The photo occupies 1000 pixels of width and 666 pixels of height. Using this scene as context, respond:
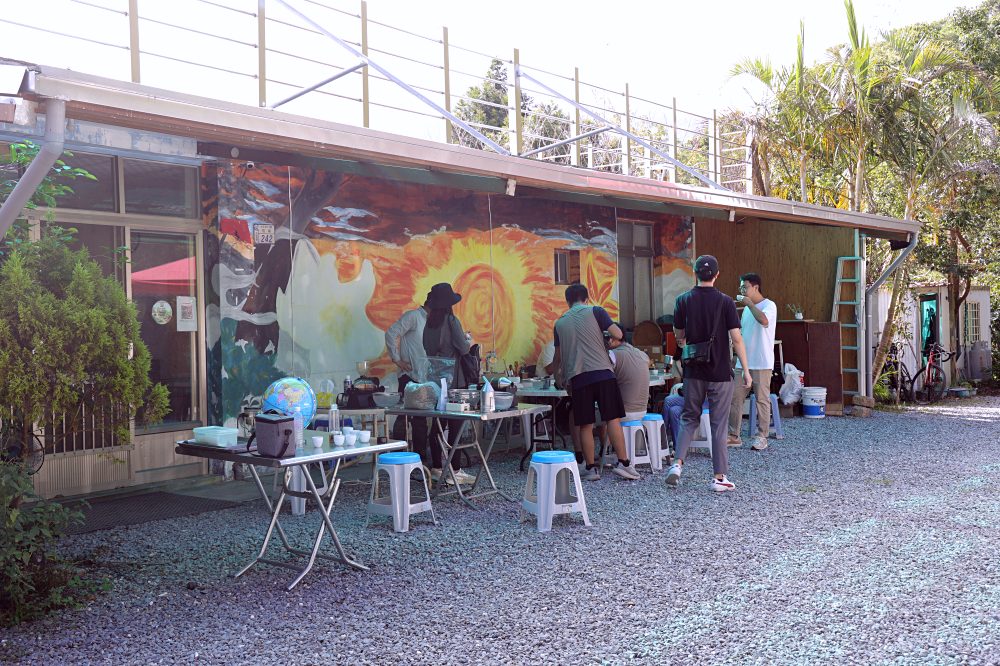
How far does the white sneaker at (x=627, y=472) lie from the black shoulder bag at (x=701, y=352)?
1186mm

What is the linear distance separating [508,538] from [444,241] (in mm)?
4583

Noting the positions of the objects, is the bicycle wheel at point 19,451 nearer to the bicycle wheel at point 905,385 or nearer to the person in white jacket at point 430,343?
the person in white jacket at point 430,343

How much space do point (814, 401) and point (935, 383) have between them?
4.28 metres

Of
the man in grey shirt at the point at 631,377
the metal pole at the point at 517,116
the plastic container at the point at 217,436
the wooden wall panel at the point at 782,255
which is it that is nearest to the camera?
the plastic container at the point at 217,436

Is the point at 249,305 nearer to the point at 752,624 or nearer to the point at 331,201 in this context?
the point at 331,201

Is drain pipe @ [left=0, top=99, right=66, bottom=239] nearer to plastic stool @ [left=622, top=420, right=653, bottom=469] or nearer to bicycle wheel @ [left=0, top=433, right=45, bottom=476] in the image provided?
bicycle wheel @ [left=0, top=433, right=45, bottom=476]

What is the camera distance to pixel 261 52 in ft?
28.5

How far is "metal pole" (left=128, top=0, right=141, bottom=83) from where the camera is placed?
750cm

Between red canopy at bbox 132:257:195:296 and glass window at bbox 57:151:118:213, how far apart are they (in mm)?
600

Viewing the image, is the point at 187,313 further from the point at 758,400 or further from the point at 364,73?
the point at 758,400

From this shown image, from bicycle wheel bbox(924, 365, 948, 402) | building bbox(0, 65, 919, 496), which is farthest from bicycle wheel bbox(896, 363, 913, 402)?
building bbox(0, 65, 919, 496)

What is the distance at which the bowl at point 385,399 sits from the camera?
809 centimetres

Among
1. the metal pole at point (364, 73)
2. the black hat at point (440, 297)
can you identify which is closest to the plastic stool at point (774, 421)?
the black hat at point (440, 297)

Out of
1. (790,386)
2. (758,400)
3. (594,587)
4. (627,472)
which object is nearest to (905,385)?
(790,386)
